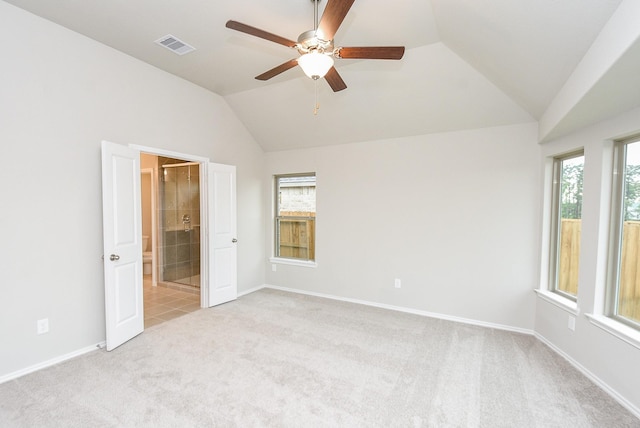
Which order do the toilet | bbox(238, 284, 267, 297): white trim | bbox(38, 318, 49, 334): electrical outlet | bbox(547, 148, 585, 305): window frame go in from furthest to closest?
the toilet
bbox(238, 284, 267, 297): white trim
bbox(547, 148, 585, 305): window frame
bbox(38, 318, 49, 334): electrical outlet

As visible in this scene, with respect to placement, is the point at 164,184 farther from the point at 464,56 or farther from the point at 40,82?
the point at 464,56

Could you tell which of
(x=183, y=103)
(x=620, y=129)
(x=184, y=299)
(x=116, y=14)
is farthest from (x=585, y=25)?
(x=184, y=299)

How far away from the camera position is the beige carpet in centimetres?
194

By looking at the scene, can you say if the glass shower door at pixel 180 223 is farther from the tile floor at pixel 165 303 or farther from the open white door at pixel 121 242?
the open white door at pixel 121 242

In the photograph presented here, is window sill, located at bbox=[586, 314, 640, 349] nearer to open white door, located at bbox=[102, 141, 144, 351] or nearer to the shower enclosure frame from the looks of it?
open white door, located at bbox=[102, 141, 144, 351]

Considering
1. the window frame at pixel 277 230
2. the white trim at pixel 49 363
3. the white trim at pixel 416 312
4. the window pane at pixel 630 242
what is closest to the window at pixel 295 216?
the window frame at pixel 277 230

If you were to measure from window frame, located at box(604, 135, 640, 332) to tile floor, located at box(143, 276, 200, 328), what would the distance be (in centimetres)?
457

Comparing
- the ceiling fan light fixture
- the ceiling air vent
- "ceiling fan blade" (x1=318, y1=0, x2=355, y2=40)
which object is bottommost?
the ceiling fan light fixture

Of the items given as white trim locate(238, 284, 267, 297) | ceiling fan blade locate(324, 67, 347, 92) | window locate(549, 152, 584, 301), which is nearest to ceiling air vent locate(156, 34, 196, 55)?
ceiling fan blade locate(324, 67, 347, 92)

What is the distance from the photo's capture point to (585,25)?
1736 mm

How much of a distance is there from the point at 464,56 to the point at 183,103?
3.38 metres

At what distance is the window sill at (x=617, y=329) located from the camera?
207 centimetres

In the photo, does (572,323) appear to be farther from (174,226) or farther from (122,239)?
(174,226)

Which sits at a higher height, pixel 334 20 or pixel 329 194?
pixel 334 20
